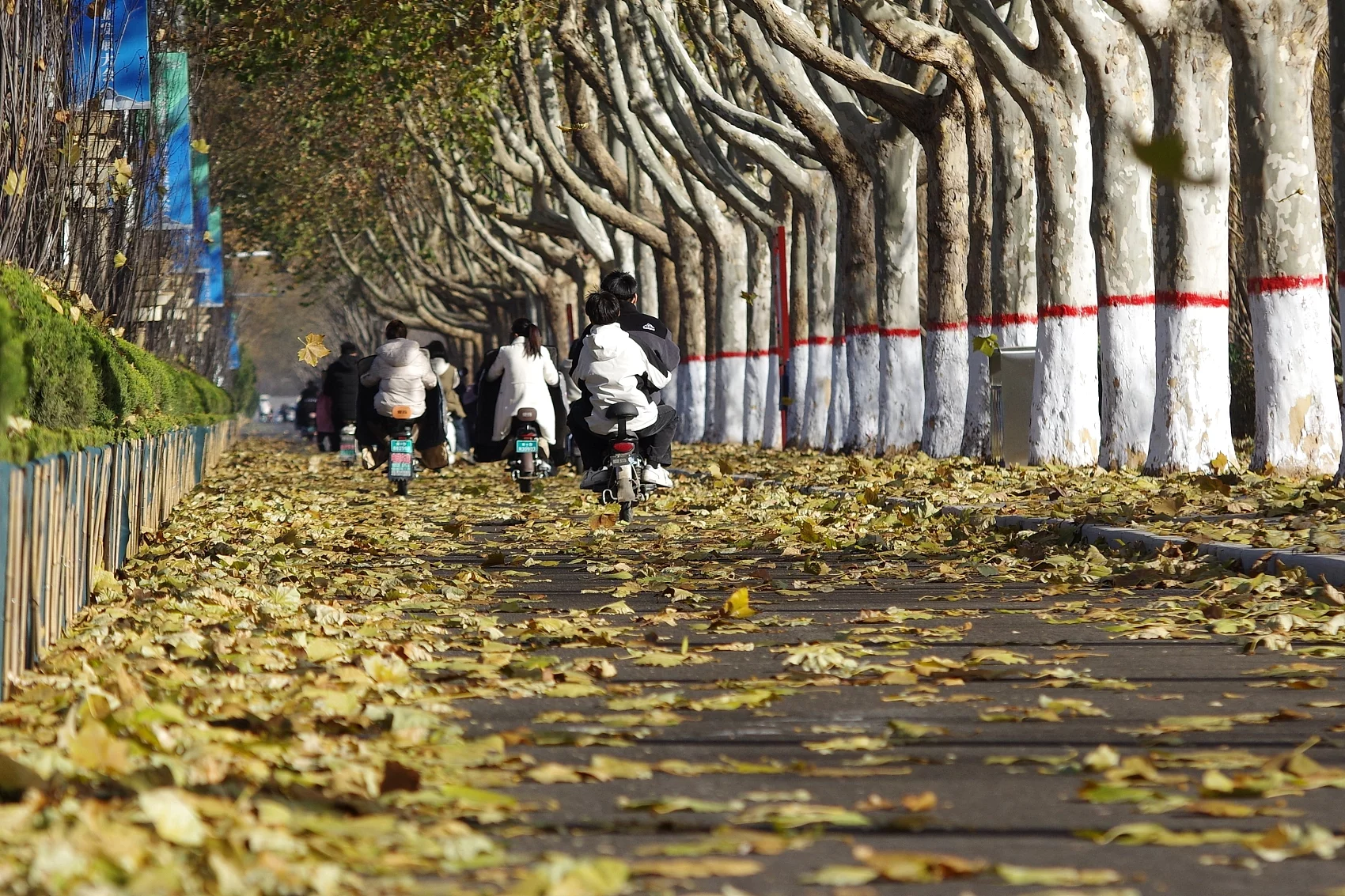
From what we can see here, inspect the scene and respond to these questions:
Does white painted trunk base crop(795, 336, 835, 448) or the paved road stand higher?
white painted trunk base crop(795, 336, 835, 448)

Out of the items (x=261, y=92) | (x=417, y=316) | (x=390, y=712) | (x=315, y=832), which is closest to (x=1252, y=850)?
(x=315, y=832)

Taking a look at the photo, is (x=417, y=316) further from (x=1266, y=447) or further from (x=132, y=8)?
(x=1266, y=447)

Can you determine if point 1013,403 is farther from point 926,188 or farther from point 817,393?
point 817,393

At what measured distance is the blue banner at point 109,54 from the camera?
53.4ft

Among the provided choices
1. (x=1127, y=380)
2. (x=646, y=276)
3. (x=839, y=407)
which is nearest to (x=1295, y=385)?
(x=1127, y=380)

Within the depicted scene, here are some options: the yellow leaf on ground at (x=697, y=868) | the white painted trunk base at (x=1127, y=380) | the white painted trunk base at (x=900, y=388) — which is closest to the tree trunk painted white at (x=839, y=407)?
the white painted trunk base at (x=900, y=388)

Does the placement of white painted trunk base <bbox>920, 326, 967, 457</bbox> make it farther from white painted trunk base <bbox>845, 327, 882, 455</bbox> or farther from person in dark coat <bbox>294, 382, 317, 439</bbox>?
person in dark coat <bbox>294, 382, 317, 439</bbox>

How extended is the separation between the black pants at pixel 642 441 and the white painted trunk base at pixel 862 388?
11.8 metres

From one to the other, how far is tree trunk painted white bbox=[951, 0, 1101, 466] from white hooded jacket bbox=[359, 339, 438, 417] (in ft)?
19.5

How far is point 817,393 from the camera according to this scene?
32812mm

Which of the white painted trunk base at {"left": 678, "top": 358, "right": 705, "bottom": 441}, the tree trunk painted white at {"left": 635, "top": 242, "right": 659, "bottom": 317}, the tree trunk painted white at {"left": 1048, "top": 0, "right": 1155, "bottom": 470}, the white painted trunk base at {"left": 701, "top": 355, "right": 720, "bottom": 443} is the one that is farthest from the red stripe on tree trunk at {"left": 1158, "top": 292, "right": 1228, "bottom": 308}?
the tree trunk painted white at {"left": 635, "top": 242, "right": 659, "bottom": 317}

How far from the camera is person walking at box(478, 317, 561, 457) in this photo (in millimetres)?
20734

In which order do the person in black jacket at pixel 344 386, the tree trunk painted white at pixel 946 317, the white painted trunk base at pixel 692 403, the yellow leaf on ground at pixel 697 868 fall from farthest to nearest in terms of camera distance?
the white painted trunk base at pixel 692 403
the person in black jacket at pixel 344 386
the tree trunk painted white at pixel 946 317
the yellow leaf on ground at pixel 697 868

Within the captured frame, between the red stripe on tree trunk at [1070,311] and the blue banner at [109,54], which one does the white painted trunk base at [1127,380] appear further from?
the blue banner at [109,54]
